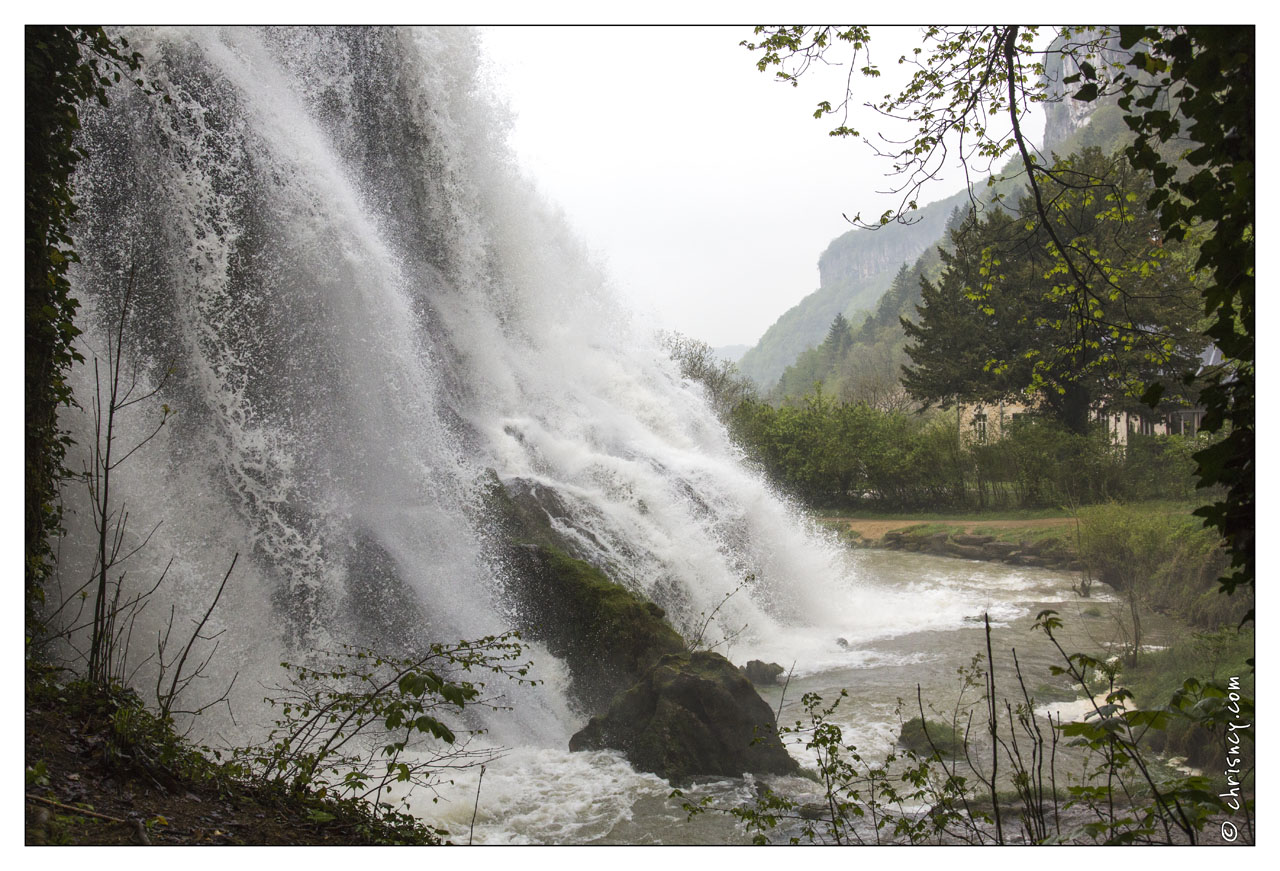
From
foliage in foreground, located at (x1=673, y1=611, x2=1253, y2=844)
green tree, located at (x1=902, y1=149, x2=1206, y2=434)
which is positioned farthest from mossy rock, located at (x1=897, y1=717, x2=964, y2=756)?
green tree, located at (x1=902, y1=149, x2=1206, y2=434)

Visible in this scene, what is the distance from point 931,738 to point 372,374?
2.67 m

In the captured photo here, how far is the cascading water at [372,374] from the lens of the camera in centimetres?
311

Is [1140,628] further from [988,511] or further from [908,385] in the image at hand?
[908,385]

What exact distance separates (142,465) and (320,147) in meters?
1.52

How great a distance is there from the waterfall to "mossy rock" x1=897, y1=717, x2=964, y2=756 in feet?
1.64

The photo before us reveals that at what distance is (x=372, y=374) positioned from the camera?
3365 mm

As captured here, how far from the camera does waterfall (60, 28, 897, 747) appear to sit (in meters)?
3.10

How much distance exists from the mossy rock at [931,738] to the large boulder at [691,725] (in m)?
0.44

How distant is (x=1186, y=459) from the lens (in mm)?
2863

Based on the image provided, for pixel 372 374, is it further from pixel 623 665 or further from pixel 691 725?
pixel 691 725

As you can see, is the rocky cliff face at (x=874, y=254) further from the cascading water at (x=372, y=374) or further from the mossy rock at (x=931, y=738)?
the mossy rock at (x=931, y=738)

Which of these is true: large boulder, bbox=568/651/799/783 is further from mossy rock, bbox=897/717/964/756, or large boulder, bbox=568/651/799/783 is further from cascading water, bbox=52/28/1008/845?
mossy rock, bbox=897/717/964/756

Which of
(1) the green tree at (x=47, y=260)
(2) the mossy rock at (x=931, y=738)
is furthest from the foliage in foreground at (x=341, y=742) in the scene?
(2) the mossy rock at (x=931, y=738)

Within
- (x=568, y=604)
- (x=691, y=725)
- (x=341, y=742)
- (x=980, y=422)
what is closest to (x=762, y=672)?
(x=691, y=725)
